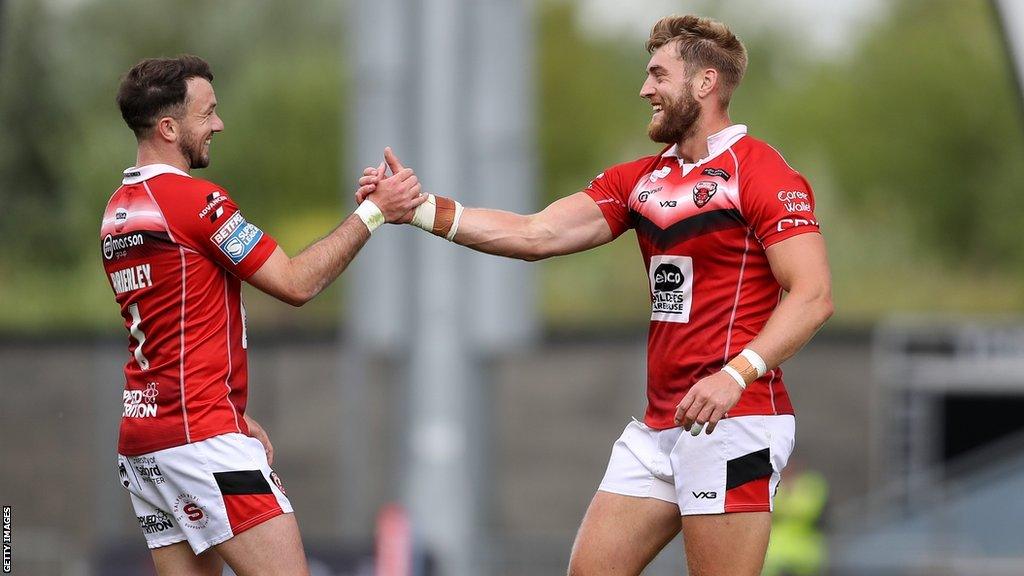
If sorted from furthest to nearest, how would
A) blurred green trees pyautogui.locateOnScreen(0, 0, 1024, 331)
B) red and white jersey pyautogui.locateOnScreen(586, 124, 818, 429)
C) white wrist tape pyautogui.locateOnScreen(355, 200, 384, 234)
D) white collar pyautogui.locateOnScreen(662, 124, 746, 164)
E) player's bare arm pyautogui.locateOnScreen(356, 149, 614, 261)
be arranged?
blurred green trees pyautogui.locateOnScreen(0, 0, 1024, 331) → player's bare arm pyautogui.locateOnScreen(356, 149, 614, 261) → white wrist tape pyautogui.locateOnScreen(355, 200, 384, 234) → white collar pyautogui.locateOnScreen(662, 124, 746, 164) → red and white jersey pyautogui.locateOnScreen(586, 124, 818, 429)

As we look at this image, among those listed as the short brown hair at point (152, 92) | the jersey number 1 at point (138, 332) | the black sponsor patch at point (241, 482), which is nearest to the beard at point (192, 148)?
the short brown hair at point (152, 92)

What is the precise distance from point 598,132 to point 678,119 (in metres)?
31.4

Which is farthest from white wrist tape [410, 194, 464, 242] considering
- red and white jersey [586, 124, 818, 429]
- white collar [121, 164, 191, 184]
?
white collar [121, 164, 191, 184]

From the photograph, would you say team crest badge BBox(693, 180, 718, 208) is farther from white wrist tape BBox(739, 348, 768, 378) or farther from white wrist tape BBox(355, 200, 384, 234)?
white wrist tape BBox(355, 200, 384, 234)

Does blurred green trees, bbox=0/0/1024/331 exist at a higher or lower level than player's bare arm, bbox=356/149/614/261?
higher

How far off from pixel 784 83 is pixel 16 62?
17.4 metres

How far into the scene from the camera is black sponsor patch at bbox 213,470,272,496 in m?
5.85

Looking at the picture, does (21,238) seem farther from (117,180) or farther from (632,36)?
(632,36)

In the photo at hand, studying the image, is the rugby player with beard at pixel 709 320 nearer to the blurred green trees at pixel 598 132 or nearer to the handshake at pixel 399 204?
the handshake at pixel 399 204

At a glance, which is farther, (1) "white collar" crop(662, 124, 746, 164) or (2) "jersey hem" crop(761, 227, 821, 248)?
(1) "white collar" crop(662, 124, 746, 164)

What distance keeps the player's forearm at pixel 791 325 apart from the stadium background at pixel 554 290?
6652 millimetres

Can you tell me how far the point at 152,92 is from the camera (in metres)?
5.96

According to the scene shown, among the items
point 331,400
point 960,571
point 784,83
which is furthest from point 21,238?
point 960,571

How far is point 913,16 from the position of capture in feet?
124
